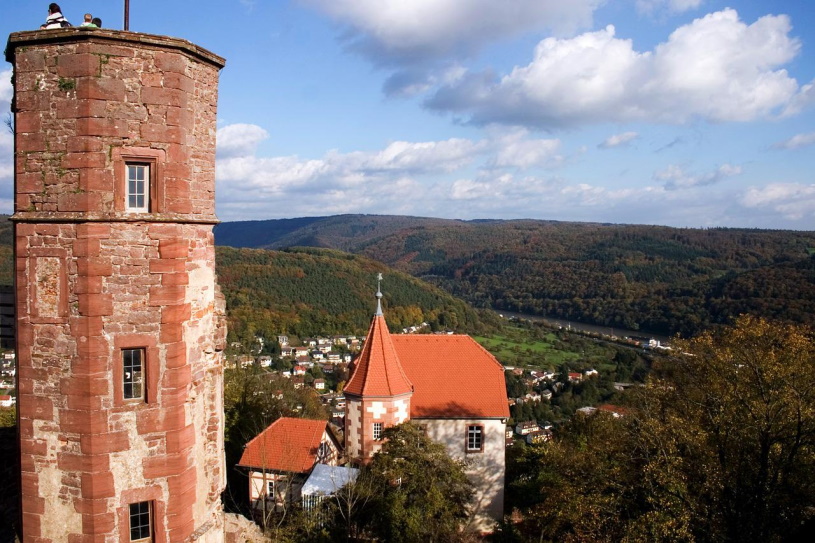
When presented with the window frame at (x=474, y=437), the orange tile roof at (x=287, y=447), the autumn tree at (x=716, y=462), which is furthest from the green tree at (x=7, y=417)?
the autumn tree at (x=716, y=462)

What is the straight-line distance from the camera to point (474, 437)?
22.6 m

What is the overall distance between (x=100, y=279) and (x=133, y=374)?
5.05 feet

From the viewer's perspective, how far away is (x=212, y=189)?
1009 centimetres

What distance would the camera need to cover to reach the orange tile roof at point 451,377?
73.8 ft

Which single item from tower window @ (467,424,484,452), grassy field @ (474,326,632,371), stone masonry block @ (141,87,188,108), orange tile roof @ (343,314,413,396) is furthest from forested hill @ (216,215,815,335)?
stone masonry block @ (141,87,188,108)

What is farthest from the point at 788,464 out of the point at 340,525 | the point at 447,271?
the point at 447,271

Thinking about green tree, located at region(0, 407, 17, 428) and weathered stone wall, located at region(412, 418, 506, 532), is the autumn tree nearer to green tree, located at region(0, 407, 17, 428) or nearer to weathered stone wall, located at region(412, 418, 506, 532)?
weathered stone wall, located at region(412, 418, 506, 532)

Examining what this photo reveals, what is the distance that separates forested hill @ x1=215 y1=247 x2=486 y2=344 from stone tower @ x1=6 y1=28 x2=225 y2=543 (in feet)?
225

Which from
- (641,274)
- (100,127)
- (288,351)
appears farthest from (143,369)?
(641,274)

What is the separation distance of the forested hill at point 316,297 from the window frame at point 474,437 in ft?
189

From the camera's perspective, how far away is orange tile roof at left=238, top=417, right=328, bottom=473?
20500mm

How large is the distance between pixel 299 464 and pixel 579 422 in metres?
13.5

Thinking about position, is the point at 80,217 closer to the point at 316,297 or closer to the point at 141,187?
the point at 141,187

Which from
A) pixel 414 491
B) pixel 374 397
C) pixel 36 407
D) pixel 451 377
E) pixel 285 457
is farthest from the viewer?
pixel 451 377
